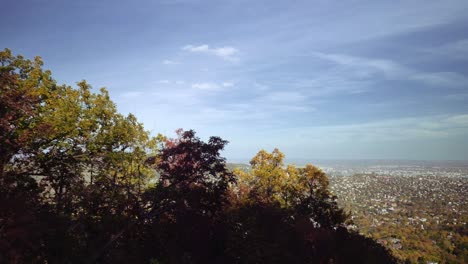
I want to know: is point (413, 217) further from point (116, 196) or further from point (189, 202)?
point (116, 196)

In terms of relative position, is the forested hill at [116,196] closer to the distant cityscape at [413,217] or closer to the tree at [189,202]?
the tree at [189,202]

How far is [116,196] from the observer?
14.9 meters

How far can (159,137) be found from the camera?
63.7 feet

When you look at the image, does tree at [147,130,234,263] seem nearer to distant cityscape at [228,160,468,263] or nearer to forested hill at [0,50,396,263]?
forested hill at [0,50,396,263]

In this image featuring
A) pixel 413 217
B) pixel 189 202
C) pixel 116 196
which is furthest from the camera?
pixel 413 217

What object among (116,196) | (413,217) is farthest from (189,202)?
(413,217)

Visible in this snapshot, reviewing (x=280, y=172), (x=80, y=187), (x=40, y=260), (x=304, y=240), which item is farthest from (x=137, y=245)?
(x=280, y=172)

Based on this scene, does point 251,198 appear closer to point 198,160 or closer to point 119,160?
point 198,160

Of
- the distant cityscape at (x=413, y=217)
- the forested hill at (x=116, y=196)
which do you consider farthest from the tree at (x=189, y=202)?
the distant cityscape at (x=413, y=217)

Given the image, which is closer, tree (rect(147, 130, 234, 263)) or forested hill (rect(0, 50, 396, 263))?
forested hill (rect(0, 50, 396, 263))

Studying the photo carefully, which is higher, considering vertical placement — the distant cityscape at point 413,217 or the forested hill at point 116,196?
the forested hill at point 116,196

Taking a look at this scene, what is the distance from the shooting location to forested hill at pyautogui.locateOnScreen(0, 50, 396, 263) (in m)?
11.9

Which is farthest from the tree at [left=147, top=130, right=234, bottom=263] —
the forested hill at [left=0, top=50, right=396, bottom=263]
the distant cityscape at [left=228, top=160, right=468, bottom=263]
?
the distant cityscape at [left=228, top=160, right=468, bottom=263]

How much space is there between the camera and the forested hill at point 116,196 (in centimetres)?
1185
